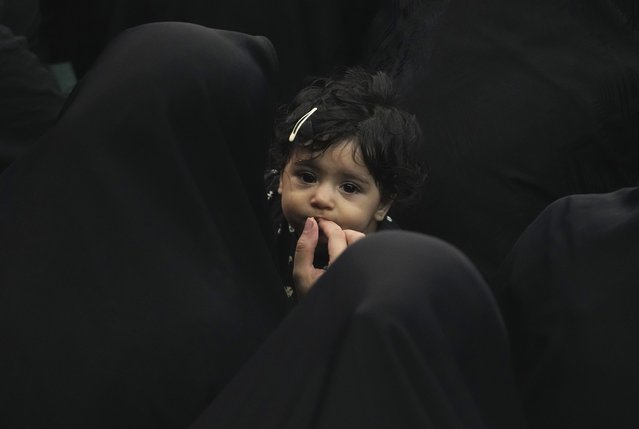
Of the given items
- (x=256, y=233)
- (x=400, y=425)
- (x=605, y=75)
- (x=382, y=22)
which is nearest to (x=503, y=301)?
(x=256, y=233)

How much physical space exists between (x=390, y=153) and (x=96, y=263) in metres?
0.57

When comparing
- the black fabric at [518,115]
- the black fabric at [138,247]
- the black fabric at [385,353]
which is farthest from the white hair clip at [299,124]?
the black fabric at [385,353]

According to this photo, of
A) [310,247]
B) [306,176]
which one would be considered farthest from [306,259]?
A: [306,176]

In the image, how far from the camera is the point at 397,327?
33.6 inches

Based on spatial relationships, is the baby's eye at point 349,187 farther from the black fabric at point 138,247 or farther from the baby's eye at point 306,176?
the black fabric at point 138,247

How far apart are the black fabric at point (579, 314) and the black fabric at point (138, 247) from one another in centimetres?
21

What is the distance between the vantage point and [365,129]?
152 cm

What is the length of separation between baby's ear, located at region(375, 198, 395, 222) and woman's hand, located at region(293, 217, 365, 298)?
0.41 feet

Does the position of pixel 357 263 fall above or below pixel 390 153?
above

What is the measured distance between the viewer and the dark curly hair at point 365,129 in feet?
4.92

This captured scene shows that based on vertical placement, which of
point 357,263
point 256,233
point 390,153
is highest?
point 357,263

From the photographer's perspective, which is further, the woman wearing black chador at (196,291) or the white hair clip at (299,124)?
the white hair clip at (299,124)

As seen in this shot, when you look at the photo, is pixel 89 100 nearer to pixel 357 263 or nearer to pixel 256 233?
pixel 256 233

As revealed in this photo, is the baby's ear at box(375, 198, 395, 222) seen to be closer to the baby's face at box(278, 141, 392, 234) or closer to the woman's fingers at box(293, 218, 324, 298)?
the baby's face at box(278, 141, 392, 234)
